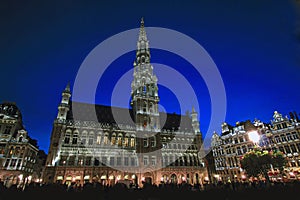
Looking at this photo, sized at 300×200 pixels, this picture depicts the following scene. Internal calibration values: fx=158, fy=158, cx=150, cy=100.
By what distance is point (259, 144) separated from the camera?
1734 inches

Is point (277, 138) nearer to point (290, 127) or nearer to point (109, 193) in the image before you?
point (290, 127)

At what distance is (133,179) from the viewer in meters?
35.8

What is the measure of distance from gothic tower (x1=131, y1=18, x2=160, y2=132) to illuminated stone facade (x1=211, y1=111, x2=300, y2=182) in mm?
24327

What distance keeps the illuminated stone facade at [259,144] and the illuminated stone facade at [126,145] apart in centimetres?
986

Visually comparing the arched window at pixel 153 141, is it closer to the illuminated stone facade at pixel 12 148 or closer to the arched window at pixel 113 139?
the arched window at pixel 113 139

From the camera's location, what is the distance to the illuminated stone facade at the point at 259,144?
122 feet

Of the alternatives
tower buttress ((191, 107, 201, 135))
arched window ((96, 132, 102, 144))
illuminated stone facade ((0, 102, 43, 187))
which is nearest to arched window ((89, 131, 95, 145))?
arched window ((96, 132, 102, 144))

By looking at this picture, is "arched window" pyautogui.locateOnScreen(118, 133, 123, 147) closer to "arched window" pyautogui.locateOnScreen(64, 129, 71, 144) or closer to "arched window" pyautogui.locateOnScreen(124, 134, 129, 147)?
"arched window" pyautogui.locateOnScreen(124, 134, 129, 147)

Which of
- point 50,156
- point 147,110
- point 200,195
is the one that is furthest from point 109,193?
point 147,110

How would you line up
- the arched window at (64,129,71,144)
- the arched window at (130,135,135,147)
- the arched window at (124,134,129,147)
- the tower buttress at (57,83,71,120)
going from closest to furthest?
the arched window at (64,129,71,144) → the tower buttress at (57,83,71,120) → the arched window at (124,134,129,147) → the arched window at (130,135,135,147)

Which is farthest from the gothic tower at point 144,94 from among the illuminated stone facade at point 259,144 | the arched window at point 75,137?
the illuminated stone facade at point 259,144

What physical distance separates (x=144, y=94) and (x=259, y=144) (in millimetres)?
35328

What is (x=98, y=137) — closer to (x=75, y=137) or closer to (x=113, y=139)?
(x=113, y=139)

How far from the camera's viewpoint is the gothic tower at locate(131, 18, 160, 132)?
44.7m
